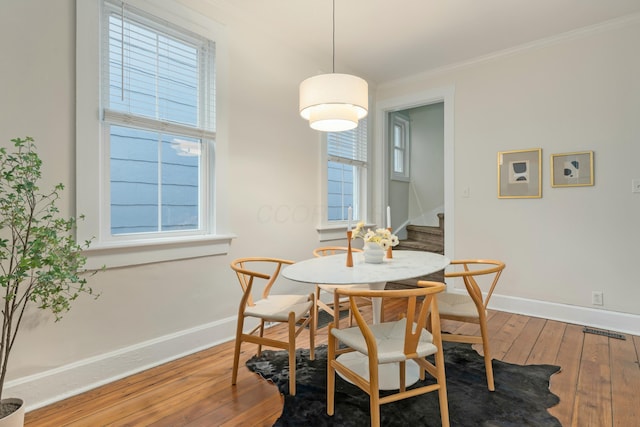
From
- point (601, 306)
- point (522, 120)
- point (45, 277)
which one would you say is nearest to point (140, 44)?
point (45, 277)

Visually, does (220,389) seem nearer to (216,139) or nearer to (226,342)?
(226,342)

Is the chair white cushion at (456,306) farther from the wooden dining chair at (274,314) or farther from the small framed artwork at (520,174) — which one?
the small framed artwork at (520,174)

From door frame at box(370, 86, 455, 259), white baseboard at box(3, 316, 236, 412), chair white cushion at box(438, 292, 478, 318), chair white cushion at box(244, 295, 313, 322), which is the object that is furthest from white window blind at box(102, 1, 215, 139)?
door frame at box(370, 86, 455, 259)

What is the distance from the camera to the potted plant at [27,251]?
4.97 feet

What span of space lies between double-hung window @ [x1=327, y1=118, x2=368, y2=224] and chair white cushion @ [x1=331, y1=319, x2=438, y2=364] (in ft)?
7.05

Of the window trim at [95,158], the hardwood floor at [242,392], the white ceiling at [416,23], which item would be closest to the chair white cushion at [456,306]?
the hardwood floor at [242,392]

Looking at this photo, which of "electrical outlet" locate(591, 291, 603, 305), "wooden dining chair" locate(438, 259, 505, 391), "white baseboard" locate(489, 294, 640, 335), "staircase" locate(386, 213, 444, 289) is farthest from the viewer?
"staircase" locate(386, 213, 444, 289)

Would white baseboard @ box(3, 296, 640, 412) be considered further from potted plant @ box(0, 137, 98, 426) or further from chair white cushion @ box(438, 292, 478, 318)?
chair white cushion @ box(438, 292, 478, 318)

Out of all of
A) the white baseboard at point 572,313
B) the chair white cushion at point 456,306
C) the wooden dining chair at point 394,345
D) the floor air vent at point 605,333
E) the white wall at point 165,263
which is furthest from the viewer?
the white baseboard at point 572,313

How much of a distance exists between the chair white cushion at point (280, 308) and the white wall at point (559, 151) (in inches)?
92.5

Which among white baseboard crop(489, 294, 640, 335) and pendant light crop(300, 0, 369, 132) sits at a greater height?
Result: pendant light crop(300, 0, 369, 132)

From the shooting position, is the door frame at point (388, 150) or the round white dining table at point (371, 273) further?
the door frame at point (388, 150)

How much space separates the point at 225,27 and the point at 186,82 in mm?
604

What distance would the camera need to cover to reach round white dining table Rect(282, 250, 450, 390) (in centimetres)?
179
